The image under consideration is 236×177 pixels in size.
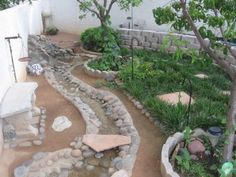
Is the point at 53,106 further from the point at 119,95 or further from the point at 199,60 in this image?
the point at 199,60

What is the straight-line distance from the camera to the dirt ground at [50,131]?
436 centimetres

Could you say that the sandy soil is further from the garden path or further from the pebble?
the pebble

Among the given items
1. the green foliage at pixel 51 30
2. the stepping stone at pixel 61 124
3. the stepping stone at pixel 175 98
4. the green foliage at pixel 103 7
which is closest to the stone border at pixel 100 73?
the green foliage at pixel 103 7

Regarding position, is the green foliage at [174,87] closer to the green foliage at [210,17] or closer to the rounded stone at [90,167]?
the green foliage at [210,17]

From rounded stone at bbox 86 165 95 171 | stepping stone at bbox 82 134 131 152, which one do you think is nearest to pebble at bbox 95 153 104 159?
stepping stone at bbox 82 134 131 152

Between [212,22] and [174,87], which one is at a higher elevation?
[212,22]

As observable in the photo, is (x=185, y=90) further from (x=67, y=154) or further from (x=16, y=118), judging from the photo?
(x=16, y=118)

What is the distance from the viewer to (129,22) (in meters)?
9.55

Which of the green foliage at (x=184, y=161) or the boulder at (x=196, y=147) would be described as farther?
the boulder at (x=196, y=147)

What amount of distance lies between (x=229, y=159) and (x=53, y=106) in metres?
3.52

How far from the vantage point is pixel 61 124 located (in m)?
5.31

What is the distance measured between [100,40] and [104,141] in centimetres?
467

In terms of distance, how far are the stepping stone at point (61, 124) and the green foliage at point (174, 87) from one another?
144 centimetres

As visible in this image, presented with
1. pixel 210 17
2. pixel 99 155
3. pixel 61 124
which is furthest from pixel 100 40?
pixel 210 17
